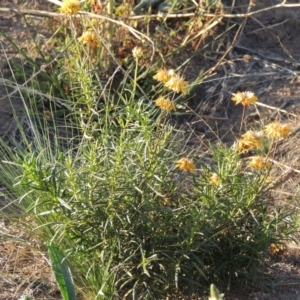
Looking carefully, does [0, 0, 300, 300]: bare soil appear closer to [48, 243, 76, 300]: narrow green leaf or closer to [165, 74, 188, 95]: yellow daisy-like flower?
[48, 243, 76, 300]: narrow green leaf

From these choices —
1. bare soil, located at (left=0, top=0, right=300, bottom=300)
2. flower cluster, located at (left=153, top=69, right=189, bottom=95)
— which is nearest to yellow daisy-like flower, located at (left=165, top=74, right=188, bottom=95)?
flower cluster, located at (left=153, top=69, right=189, bottom=95)

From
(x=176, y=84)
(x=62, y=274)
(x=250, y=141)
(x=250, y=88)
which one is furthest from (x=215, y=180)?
(x=250, y=88)

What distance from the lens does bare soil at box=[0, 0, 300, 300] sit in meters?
3.58

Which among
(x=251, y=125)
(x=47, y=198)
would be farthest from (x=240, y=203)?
(x=251, y=125)

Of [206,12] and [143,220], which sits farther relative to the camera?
[206,12]

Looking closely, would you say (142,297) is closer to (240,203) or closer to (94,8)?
(240,203)

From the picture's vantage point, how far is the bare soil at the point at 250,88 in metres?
3.58

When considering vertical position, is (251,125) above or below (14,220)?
below

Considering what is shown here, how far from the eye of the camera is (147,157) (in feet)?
9.23

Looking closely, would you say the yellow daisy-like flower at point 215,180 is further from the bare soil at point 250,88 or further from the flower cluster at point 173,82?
the bare soil at point 250,88

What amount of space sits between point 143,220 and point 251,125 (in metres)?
2.07

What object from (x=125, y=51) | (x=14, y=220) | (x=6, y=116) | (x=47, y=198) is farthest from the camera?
(x=125, y=51)

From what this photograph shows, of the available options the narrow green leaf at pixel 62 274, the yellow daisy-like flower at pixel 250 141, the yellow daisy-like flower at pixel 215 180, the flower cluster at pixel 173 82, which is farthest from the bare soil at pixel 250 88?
the flower cluster at pixel 173 82

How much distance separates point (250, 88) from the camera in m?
5.00
